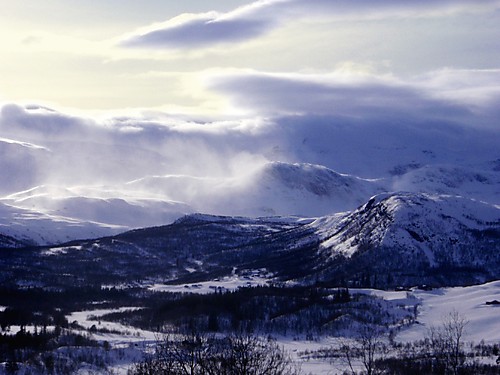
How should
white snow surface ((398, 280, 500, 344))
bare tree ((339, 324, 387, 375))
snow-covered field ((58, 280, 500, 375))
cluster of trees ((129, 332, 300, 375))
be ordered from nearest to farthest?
cluster of trees ((129, 332, 300, 375)), bare tree ((339, 324, 387, 375)), snow-covered field ((58, 280, 500, 375)), white snow surface ((398, 280, 500, 344))

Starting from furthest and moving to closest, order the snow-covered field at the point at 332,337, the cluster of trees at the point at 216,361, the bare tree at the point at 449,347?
the snow-covered field at the point at 332,337 < the bare tree at the point at 449,347 < the cluster of trees at the point at 216,361

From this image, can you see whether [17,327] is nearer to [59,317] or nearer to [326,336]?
[59,317]

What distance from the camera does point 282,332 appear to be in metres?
188

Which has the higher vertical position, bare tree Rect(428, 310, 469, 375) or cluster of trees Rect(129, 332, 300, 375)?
cluster of trees Rect(129, 332, 300, 375)

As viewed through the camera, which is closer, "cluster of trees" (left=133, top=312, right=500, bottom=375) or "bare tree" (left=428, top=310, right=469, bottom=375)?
"bare tree" (left=428, top=310, right=469, bottom=375)

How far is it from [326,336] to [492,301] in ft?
117

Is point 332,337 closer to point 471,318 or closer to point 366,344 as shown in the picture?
point 471,318

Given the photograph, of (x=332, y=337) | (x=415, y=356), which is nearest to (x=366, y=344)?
(x=415, y=356)

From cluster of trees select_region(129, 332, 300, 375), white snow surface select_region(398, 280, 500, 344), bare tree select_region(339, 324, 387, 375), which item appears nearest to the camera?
cluster of trees select_region(129, 332, 300, 375)

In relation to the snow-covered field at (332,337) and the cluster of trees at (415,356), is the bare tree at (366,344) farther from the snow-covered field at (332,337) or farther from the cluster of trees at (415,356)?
the snow-covered field at (332,337)

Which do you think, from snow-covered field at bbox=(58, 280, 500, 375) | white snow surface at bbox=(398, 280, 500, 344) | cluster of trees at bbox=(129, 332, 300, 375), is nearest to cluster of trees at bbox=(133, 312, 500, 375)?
snow-covered field at bbox=(58, 280, 500, 375)

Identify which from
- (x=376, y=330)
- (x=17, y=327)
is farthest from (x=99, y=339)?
(x=376, y=330)

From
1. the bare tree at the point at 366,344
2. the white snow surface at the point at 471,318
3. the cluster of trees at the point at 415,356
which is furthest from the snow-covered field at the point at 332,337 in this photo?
the bare tree at the point at 366,344

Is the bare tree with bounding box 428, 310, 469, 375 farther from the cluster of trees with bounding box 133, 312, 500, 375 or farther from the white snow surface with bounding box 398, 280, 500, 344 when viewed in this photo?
the white snow surface with bounding box 398, 280, 500, 344
